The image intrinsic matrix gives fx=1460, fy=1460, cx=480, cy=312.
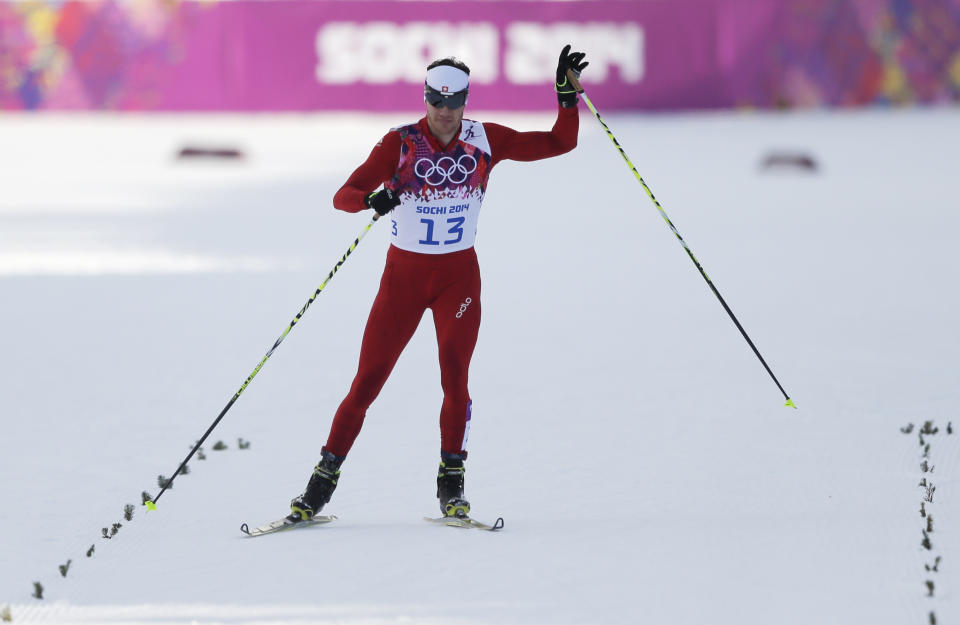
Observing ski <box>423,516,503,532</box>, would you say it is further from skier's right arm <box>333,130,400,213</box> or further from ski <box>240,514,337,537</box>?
skier's right arm <box>333,130,400,213</box>

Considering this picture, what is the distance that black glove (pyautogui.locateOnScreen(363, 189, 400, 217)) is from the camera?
566 cm

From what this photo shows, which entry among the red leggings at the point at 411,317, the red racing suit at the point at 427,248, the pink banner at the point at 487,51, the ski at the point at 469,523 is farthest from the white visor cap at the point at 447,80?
the pink banner at the point at 487,51

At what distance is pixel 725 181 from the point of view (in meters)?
21.5

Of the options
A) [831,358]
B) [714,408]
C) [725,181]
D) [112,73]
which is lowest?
[714,408]

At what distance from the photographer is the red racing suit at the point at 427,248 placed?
5848mm

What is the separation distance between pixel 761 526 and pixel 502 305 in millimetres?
5947

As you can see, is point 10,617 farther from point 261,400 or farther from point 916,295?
point 916,295

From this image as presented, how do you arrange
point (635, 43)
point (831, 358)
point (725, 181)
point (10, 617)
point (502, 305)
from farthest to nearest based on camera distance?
1. point (635, 43)
2. point (725, 181)
3. point (502, 305)
4. point (831, 358)
5. point (10, 617)

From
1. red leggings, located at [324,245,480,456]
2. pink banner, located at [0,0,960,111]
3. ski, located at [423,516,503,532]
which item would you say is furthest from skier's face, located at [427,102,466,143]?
pink banner, located at [0,0,960,111]

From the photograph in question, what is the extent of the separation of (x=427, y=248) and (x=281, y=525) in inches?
49.8

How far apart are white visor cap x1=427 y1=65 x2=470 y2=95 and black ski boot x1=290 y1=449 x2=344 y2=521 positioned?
1.56 m

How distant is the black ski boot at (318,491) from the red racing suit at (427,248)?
6 cm

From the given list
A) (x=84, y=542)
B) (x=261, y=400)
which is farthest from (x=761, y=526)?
(x=261, y=400)

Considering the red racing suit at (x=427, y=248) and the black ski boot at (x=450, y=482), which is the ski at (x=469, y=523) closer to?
the black ski boot at (x=450, y=482)
